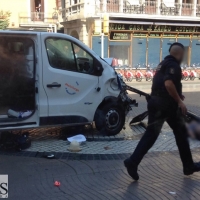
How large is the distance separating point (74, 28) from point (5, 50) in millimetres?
23343

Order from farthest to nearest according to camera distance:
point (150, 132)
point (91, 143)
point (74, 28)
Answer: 1. point (74, 28)
2. point (91, 143)
3. point (150, 132)

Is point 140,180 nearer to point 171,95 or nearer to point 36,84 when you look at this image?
point 171,95

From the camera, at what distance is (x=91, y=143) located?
7.19 meters

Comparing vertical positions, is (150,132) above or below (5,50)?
below

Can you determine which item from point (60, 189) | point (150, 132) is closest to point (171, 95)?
point (150, 132)

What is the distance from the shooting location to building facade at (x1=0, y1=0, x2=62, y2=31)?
34094 mm

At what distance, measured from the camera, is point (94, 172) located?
5.51 meters

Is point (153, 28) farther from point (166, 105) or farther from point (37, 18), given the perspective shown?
point (166, 105)

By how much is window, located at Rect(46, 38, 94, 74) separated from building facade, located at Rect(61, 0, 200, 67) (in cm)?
1840

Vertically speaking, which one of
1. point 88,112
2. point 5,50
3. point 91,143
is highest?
point 5,50

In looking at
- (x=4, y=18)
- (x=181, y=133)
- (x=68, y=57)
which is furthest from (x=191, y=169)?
(x=4, y=18)

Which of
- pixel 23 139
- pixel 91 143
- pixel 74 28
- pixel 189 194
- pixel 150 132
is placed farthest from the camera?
pixel 74 28

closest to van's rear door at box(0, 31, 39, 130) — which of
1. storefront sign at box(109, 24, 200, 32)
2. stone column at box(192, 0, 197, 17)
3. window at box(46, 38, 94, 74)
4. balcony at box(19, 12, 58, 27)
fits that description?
window at box(46, 38, 94, 74)

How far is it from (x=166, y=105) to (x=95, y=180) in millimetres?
1394
